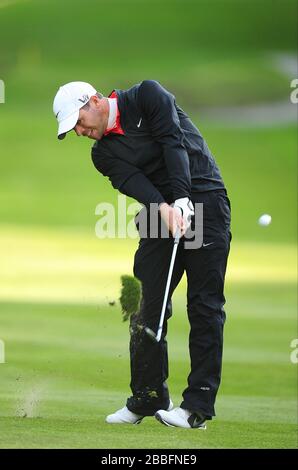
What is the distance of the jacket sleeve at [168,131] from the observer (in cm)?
421

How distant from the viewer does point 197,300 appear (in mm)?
4375

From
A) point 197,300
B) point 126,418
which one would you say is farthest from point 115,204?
point 197,300

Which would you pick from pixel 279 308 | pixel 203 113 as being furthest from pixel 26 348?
pixel 203 113

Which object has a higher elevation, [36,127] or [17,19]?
[17,19]

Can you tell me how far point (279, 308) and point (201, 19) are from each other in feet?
32.8

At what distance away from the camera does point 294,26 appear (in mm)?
18812

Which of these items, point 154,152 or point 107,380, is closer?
point 154,152

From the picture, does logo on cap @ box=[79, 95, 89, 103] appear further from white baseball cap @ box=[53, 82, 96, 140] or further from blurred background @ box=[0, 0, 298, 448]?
blurred background @ box=[0, 0, 298, 448]

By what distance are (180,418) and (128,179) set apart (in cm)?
87

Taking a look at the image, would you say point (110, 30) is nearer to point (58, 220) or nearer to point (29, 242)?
point (58, 220)

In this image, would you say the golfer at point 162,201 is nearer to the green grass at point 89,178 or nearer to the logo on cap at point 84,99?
the logo on cap at point 84,99

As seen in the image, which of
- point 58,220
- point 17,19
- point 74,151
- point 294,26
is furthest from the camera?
point 294,26

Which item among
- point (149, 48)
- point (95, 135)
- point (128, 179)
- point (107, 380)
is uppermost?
point (149, 48)

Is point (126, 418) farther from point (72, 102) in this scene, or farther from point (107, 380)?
point (107, 380)
